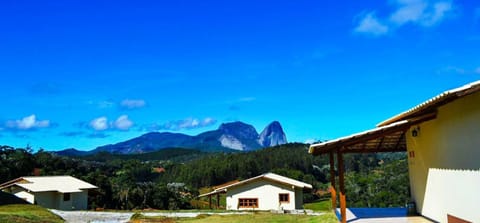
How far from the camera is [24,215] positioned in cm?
2102

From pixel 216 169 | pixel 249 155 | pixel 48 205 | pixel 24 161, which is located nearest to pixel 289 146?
pixel 249 155

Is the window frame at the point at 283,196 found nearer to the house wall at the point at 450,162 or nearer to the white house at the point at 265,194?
the white house at the point at 265,194

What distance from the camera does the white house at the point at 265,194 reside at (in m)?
33.6

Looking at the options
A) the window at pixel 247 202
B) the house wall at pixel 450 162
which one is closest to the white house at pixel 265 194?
the window at pixel 247 202

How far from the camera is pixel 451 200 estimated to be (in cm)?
986

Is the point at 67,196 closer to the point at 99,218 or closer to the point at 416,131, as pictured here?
the point at 99,218

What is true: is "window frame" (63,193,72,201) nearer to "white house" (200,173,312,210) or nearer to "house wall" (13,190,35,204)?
"house wall" (13,190,35,204)

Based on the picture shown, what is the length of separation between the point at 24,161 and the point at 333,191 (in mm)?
44388

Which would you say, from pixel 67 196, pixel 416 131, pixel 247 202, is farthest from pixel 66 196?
pixel 416 131

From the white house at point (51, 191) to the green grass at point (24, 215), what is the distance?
5387 millimetres

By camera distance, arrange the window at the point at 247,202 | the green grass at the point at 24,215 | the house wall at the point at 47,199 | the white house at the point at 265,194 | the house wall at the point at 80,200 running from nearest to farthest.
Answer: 1. the green grass at the point at 24,215
2. the white house at the point at 265,194
3. the window at the point at 247,202
4. the house wall at the point at 47,199
5. the house wall at the point at 80,200

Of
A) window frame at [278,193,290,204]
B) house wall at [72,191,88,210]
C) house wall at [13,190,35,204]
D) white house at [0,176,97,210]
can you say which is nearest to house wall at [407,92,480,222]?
window frame at [278,193,290,204]

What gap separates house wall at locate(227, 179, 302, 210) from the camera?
3362 cm

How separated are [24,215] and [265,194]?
59.1 feet
